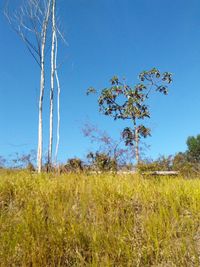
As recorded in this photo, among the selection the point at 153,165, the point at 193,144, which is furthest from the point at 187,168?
the point at 193,144

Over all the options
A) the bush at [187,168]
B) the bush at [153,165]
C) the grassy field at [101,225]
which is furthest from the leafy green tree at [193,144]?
the grassy field at [101,225]

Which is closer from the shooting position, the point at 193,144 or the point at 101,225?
the point at 101,225

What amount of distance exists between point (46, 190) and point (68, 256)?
183 centimetres

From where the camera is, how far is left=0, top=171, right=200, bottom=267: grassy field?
3.50 metres

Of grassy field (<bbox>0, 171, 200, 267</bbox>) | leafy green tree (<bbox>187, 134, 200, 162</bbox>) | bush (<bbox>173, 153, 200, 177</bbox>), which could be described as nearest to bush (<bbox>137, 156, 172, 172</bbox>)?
bush (<bbox>173, 153, 200, 177</bbox>)

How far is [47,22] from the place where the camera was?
52.7 ft

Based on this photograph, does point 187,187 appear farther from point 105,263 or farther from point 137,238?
point 105,263

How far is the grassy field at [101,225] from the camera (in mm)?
3504

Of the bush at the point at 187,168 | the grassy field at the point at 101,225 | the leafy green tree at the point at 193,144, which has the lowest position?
the grassy field at the point at 101,225

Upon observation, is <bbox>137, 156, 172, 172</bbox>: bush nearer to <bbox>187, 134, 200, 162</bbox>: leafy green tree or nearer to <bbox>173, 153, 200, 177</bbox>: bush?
<bbox>173, 153, 200, 177</bbox>: bush

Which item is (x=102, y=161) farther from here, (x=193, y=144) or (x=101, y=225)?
(x=193, y=144)

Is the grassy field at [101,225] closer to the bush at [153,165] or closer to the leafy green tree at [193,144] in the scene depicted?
the bush at [153,165]

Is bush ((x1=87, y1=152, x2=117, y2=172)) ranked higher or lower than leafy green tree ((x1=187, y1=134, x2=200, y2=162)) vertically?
lower

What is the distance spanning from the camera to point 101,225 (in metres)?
4.20
